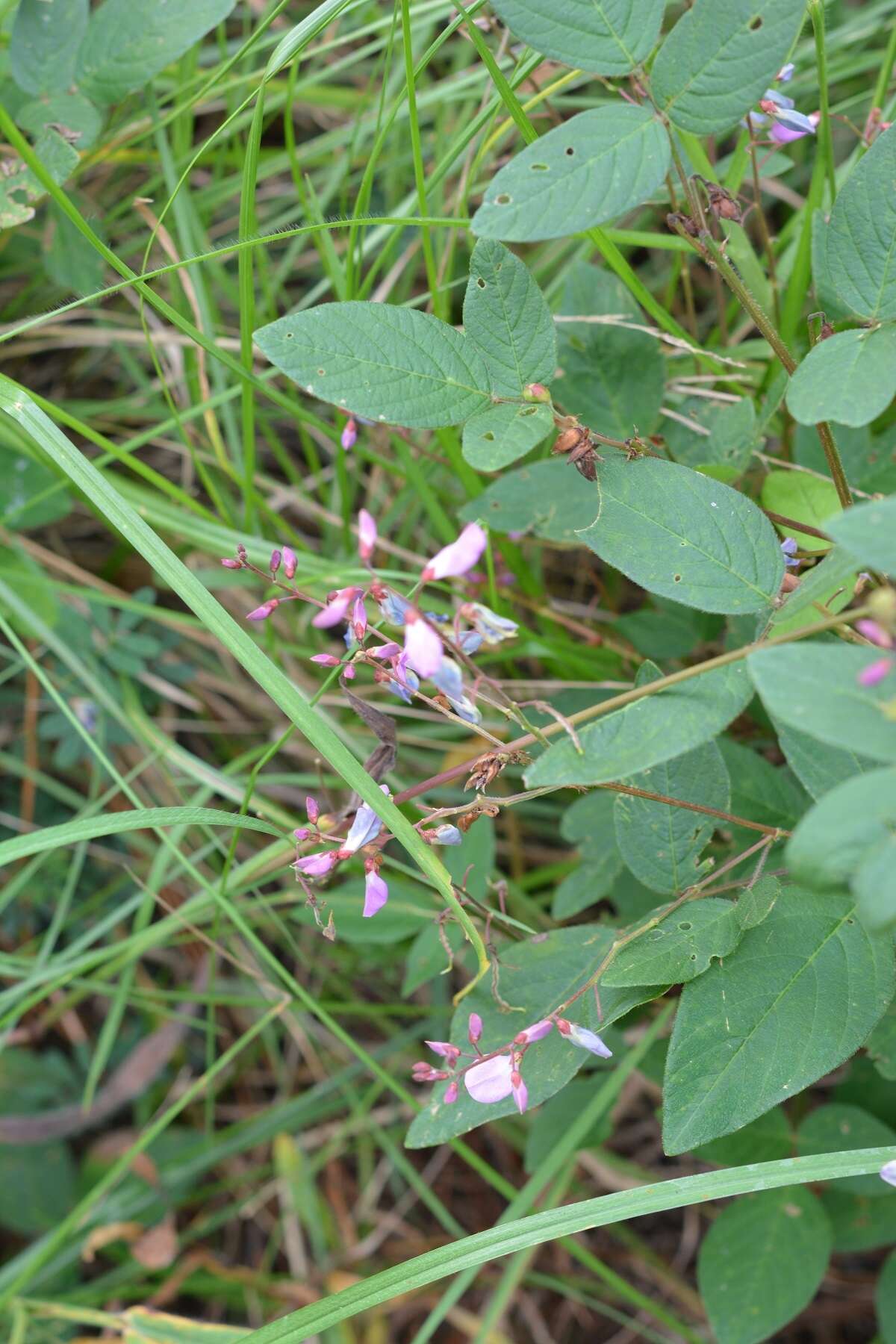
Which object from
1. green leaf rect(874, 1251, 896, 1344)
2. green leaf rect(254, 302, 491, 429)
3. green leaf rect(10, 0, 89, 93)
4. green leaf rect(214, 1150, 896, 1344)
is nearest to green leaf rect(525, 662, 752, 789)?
green leaf rect(254, 302, 491, 429)

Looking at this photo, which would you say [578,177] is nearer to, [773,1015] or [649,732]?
[649,732]

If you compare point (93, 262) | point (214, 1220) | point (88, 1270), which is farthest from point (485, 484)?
point (88, 1270)

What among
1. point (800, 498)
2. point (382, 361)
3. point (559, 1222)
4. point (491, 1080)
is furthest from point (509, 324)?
point (559, 1222)

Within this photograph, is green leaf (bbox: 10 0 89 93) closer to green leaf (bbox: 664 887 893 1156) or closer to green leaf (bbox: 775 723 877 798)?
green leaf (bbox: 775 723 877 798)

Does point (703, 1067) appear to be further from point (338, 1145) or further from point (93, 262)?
point (93, 262)

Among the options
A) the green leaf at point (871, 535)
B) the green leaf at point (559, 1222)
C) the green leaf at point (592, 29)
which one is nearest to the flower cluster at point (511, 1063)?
the green leaf at point (559, 1222)

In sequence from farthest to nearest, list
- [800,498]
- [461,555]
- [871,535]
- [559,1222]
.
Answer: [800,498], [559,1222], [461,555], [871,535]
